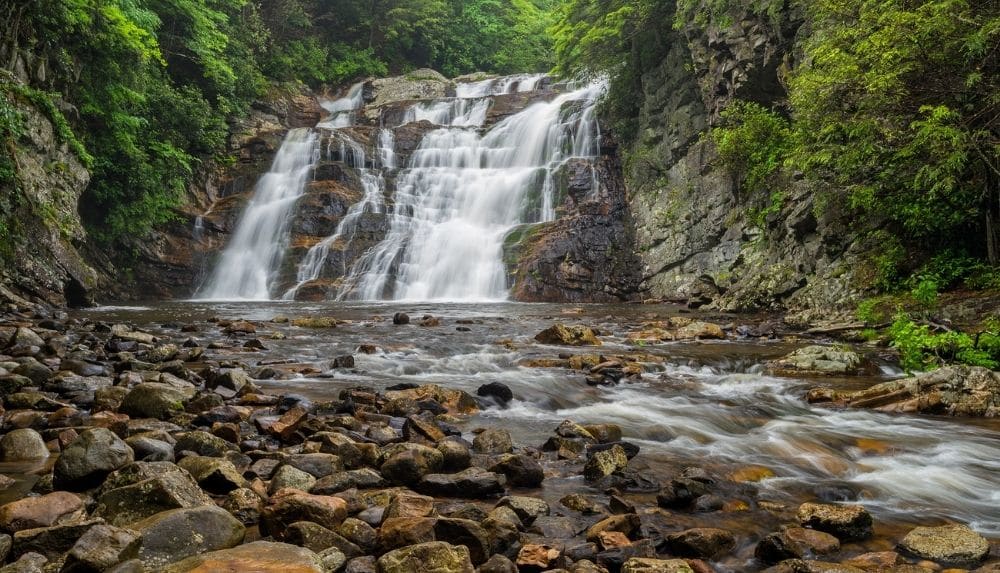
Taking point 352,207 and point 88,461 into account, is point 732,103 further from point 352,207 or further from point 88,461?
point 88,461

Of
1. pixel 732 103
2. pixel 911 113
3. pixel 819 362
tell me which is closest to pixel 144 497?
pixel 819 362

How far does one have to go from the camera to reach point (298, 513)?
10.1 feet

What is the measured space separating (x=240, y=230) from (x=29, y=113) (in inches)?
451

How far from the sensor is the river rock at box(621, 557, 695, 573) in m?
2.74

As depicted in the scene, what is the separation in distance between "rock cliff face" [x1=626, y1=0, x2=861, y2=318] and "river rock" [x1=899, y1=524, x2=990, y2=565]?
36.3ft

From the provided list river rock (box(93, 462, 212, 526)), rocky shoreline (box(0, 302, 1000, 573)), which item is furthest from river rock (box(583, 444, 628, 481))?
river rock (box(93, 462, 212, 526))

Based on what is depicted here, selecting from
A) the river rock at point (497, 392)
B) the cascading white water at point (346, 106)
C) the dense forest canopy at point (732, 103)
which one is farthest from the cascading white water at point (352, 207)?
the river rock at point (497, 392)

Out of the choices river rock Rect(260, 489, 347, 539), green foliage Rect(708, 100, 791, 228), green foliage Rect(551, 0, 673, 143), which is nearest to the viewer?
river rock Rect(260, 489, 347, 539)

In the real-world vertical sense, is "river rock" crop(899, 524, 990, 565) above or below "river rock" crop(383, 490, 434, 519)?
below

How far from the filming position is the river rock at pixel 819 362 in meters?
8.41

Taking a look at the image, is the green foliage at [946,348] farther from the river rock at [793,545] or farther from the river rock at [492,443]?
the river rock at [492,443]

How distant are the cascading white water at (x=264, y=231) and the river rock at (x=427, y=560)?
2315 centimetres

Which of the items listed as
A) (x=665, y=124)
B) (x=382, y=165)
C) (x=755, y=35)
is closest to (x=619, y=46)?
(x=665, y=124)

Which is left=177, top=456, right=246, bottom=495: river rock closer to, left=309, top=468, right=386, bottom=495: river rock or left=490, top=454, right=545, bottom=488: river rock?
left=309, top=468, right=386, bottom=495: river rock
